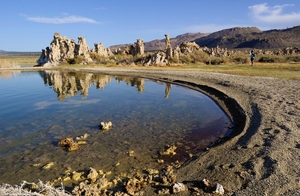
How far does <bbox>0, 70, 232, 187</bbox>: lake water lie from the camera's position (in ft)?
25.6

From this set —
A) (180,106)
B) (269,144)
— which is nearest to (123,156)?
(269,144)

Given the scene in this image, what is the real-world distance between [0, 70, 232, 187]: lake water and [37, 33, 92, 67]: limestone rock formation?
165 ft

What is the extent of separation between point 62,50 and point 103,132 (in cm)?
6420

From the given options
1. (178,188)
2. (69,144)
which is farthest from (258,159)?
(69,144)

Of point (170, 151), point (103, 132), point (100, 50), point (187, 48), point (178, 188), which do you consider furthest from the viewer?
point (100, 50)

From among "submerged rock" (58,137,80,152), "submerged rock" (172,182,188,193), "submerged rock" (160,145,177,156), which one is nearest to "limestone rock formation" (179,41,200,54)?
"submerged rock" (160,145,177,156)

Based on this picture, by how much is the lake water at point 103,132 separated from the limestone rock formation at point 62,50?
5044cm

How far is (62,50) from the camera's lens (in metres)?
69.1

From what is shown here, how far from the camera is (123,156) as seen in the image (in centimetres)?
834

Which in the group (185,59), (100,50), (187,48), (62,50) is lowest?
(185,59)

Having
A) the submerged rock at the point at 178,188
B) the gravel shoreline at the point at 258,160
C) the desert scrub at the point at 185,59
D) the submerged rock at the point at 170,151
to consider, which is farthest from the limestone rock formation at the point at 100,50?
the submerged rock at the point at 178,188

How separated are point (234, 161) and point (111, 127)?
21.1 feet

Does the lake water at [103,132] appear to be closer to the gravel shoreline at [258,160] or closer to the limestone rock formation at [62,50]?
the gravel shoreline at [258,160]

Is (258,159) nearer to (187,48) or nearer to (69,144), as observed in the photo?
(69,144)
